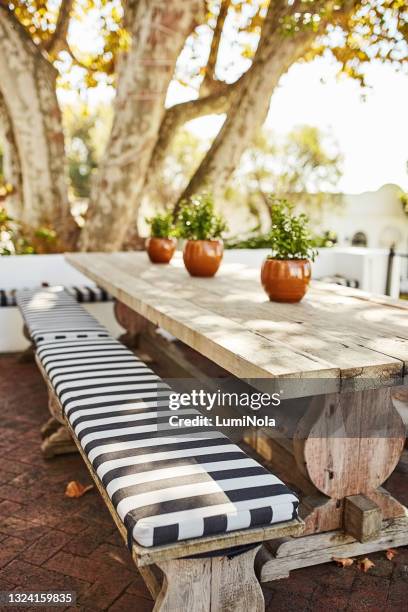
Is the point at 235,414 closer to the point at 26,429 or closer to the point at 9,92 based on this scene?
the point at 26,429

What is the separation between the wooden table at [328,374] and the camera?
2.15m

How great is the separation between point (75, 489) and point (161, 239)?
239 cm

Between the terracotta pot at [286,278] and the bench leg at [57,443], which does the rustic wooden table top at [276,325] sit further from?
the bench leg at [57,443]

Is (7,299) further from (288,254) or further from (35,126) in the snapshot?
(288,254)

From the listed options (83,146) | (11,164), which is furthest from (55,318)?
(83,146)

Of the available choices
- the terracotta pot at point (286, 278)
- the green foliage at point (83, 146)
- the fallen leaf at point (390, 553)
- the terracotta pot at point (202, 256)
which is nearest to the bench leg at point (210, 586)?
the fallen leaf at point (390, 553)

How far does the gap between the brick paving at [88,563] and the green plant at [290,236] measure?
4.50 feet

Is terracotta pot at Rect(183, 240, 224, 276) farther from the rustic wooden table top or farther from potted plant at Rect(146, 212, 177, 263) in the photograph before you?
potted plant at Rect(146, 212, 177, 263)

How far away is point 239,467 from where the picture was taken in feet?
6.91

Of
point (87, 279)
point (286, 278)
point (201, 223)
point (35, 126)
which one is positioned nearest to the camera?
point (286, 278)

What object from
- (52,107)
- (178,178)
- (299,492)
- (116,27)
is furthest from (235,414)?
(178,178)

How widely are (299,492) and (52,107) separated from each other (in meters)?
6.64

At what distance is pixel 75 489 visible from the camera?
10.8 ft

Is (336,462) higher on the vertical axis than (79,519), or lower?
higher
